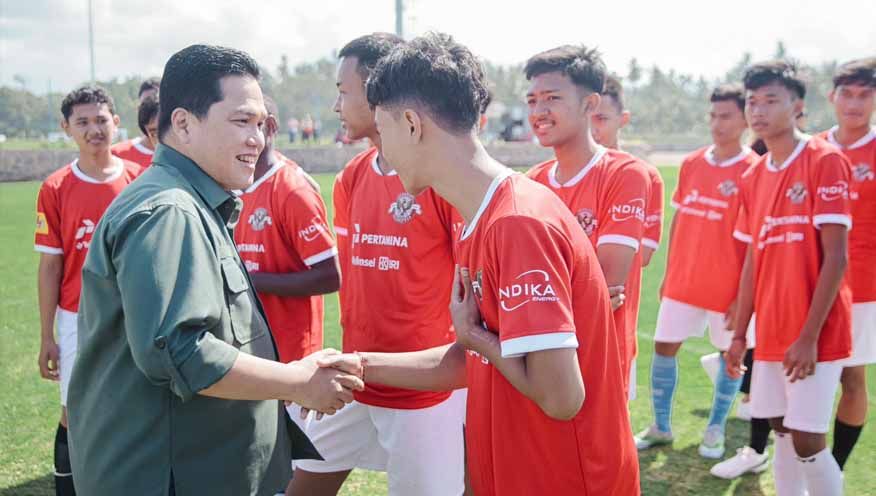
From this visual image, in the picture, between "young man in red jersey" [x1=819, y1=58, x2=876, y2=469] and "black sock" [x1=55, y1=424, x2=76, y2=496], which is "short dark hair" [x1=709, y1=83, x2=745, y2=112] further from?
"black sock" [x1=55, y1=424, x2=76, y2=496]

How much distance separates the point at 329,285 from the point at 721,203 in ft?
11.4

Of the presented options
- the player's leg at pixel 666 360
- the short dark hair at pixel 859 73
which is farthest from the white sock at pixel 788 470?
the short dark hair at pixel 859 73

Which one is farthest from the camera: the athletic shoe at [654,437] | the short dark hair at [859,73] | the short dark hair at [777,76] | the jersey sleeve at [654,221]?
the athletic shoe at [654,437]

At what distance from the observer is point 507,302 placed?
2041mm

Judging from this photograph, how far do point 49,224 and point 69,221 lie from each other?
132 millimetres

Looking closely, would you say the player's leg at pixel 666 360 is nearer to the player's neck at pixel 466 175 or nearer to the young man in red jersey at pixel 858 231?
the young man in red jersey at pixel 858 231

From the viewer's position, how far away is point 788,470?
13.7 ft

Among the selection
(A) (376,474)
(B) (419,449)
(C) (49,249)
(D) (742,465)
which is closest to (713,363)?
(D) (742,465)

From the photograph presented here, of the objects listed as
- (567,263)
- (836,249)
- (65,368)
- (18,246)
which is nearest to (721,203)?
(836,249)

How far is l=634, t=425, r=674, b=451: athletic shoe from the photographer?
218 inches

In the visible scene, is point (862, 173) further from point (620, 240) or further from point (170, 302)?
point (170, 302)

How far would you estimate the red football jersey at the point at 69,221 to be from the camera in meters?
4.73

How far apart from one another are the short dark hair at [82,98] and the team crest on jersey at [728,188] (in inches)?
180

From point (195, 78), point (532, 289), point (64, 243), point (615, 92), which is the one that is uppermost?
point (615, 92)
